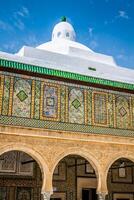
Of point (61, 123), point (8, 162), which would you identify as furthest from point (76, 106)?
point (8, 162)

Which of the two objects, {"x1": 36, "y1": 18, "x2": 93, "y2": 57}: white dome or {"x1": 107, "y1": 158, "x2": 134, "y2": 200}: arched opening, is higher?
{"x1": 36, "y1": 18, "x2": 93, "y2": 57}: white dome

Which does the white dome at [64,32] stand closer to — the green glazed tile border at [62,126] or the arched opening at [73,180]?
the arched opening at [73,180]

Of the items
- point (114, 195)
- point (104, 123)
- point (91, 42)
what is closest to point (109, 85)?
point (104, 123)

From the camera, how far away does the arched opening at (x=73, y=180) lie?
12219mm

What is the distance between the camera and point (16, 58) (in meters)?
10.4

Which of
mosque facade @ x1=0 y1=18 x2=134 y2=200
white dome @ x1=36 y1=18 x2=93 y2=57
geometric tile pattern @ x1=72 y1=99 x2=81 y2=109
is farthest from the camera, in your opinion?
white dome @ x1=36 y1=18 x2=93 y2=57

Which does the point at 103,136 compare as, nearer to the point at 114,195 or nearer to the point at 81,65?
the point at 81,65

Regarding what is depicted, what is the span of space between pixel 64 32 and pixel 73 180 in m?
7.16

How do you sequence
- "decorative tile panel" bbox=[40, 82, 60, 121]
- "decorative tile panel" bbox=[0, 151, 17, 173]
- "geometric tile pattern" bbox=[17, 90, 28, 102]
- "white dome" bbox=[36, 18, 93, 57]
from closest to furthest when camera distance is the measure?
1. "geometric tile pattern" bbox=[17, 90, 28, 102]
2. "decorative tile panel" bbox=[40, 82, 60, 121]
3. "decorative tile panel" bbox=[0, 151, 17, 173]
4. "white dome" bbox=[36, 18, 93, 57]

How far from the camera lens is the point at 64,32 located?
1656cm

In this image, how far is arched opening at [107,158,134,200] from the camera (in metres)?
13.1

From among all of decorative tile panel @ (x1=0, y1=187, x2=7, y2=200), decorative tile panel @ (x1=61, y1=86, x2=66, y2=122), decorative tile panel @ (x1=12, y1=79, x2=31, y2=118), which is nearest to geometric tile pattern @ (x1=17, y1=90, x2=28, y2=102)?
decorative tile panel @ (x1=12, y1=79, x2=31, y2=118)

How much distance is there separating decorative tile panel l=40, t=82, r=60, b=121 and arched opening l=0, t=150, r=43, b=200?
90.1 inches

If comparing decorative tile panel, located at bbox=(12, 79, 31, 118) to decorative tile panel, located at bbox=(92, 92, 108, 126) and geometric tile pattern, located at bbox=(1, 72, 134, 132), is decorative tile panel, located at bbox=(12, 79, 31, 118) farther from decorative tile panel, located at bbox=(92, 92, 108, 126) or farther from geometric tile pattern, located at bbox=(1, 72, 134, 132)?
decorative tile panel, located at bbox=(92, 92, 108, 126)
